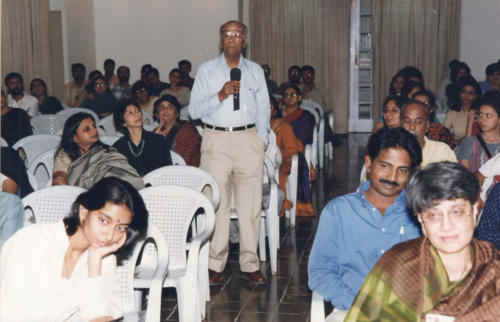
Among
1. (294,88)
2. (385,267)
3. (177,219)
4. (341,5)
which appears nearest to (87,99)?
(294,88)

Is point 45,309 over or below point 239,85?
below

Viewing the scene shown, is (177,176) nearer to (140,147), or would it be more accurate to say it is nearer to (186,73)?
(140,147)

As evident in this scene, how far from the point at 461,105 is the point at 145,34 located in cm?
597

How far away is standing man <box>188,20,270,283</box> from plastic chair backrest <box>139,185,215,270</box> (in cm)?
85

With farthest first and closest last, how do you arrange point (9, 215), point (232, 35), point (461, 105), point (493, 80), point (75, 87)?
point (75, 87)
point (493, 80)
point (461, 105)
point (232, 35)
point (9, 215)

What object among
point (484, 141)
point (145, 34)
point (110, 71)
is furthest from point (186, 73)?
point (484, 141)

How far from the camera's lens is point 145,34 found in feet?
37.2

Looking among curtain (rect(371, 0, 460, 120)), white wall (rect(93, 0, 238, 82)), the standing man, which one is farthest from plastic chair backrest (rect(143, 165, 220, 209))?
curtain (rect(371, 0, 460, 120))

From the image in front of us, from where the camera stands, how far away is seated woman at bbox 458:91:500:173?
4.79m

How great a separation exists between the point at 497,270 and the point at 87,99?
7473 mm

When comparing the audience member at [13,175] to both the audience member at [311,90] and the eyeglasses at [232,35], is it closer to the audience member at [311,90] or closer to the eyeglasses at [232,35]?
the eyeglasses at [232,35]

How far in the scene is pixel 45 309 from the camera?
269 cm

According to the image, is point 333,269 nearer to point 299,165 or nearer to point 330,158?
point 299,165

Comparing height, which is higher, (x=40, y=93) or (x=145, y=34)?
(x=145, y=34)
